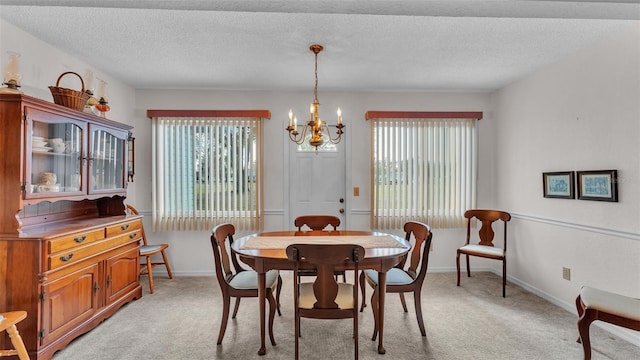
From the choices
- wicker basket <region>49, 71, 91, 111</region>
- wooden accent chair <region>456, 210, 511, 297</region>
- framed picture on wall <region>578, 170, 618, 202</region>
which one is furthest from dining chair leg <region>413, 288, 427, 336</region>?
wicker basket <region>49, 71, 91, 111</region>

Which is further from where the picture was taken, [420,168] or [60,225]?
[420,168]

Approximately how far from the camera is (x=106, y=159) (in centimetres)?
301

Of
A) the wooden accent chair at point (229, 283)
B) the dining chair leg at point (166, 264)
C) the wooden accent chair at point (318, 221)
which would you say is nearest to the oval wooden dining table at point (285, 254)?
the wooden accent chair at point (229, 283)

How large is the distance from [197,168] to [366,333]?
2858 mm

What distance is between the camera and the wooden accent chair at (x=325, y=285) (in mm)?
2008

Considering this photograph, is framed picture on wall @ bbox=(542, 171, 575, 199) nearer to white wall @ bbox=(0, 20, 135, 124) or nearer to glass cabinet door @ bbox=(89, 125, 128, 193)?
glass cabinet door @ bbox=(89, 125, 128, 193)

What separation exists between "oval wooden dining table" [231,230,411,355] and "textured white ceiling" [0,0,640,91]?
1.57m

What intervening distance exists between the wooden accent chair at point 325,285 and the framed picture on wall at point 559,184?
241 centimetres

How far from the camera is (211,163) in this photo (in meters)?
4.08

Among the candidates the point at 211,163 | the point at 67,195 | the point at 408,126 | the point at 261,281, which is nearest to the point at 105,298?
the point at 67,195

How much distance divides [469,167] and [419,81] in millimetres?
1379

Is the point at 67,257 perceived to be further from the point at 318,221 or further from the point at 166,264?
the point at 318,221

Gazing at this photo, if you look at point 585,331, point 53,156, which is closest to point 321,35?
point 53,156

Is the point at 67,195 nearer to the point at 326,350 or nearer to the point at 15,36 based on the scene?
the point at 15,36
